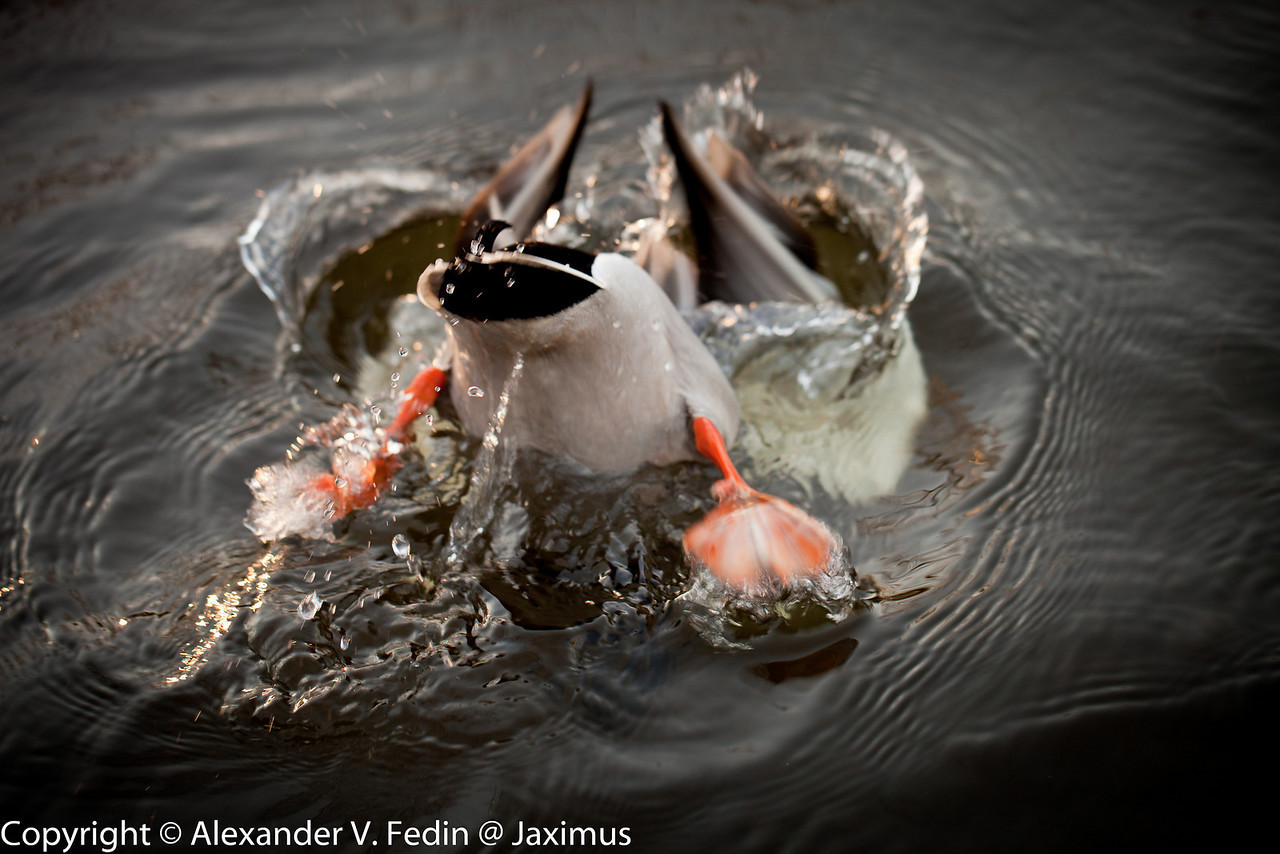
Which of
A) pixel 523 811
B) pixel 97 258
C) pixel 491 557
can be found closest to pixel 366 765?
pixel 523 811

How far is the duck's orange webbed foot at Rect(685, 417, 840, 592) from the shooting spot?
1688mm

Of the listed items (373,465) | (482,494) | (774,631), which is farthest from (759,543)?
(373,465)

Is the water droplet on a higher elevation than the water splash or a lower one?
lower

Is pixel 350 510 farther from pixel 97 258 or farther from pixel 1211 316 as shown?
pixel 1211 316

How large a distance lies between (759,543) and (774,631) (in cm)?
21

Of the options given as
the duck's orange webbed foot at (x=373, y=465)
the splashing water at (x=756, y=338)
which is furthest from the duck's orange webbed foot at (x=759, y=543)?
the duck's orange webbed foot at (x=373, y=465)

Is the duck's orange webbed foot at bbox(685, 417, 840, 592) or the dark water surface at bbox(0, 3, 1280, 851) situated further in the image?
the duck's orange webbed foot at bbox(685, 417, 840, 592)

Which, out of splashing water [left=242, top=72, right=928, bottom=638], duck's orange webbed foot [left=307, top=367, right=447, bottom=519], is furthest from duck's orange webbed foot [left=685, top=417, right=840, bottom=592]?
duck's orange webbed foot [left=307, top=367, right=447, bottom=519]

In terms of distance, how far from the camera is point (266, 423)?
7.94 feet

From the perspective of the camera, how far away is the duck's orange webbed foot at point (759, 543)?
169cm

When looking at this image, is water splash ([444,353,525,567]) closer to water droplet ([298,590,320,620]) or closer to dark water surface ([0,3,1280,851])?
dark water surface ([0,3,1280,851])

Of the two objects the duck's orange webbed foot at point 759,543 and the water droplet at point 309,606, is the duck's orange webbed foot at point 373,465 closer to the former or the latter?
the water droplet at point 309,606

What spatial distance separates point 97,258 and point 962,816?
319 centimetres

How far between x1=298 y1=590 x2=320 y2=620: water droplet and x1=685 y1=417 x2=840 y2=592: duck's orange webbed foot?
2.64 feet
